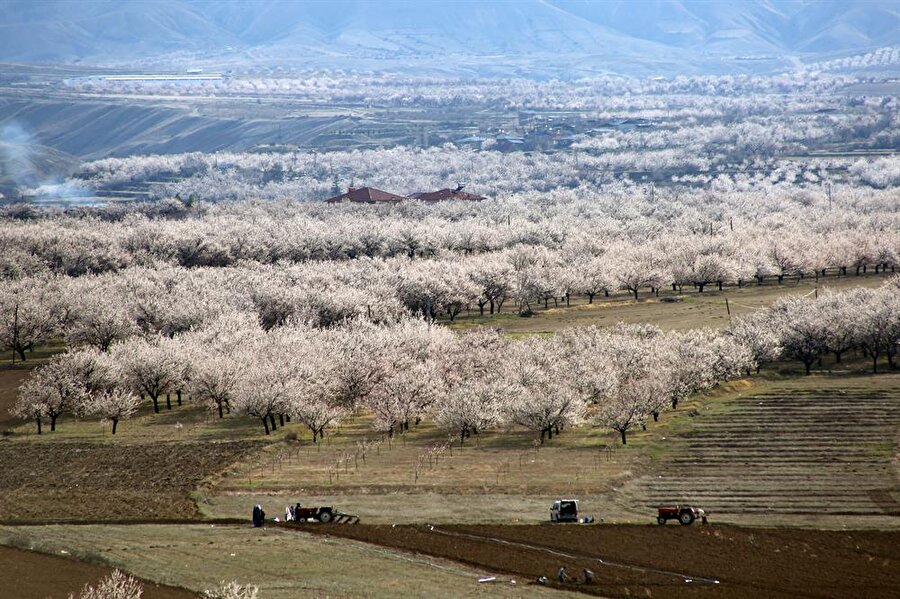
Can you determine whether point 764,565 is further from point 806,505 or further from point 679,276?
point 679,276

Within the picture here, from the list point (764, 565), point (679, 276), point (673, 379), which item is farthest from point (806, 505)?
point (679, 276)

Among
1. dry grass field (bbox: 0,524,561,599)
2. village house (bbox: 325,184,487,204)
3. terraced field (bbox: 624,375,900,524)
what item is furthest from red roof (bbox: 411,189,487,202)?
A: dry grass field (bbox: 0,524,561,599)

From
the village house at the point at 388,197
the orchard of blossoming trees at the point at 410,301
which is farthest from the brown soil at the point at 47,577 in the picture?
the village house at the point at 388,197

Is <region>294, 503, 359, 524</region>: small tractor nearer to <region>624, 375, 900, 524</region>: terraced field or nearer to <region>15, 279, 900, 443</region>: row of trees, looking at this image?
<region>624, 375, 900, 524</region>: terraced field

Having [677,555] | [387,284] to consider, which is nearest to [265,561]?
[677,555]

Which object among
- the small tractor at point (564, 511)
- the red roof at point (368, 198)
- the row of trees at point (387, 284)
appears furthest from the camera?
the red roof at point (368, 198)

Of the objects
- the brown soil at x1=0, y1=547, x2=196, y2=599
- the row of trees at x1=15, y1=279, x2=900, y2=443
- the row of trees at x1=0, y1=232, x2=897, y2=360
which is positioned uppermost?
the row of trees at x1=0, y1=232, x2=897, y2=360

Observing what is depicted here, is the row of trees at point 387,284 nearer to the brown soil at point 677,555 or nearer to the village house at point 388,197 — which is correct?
the brown soil at point 677,555
